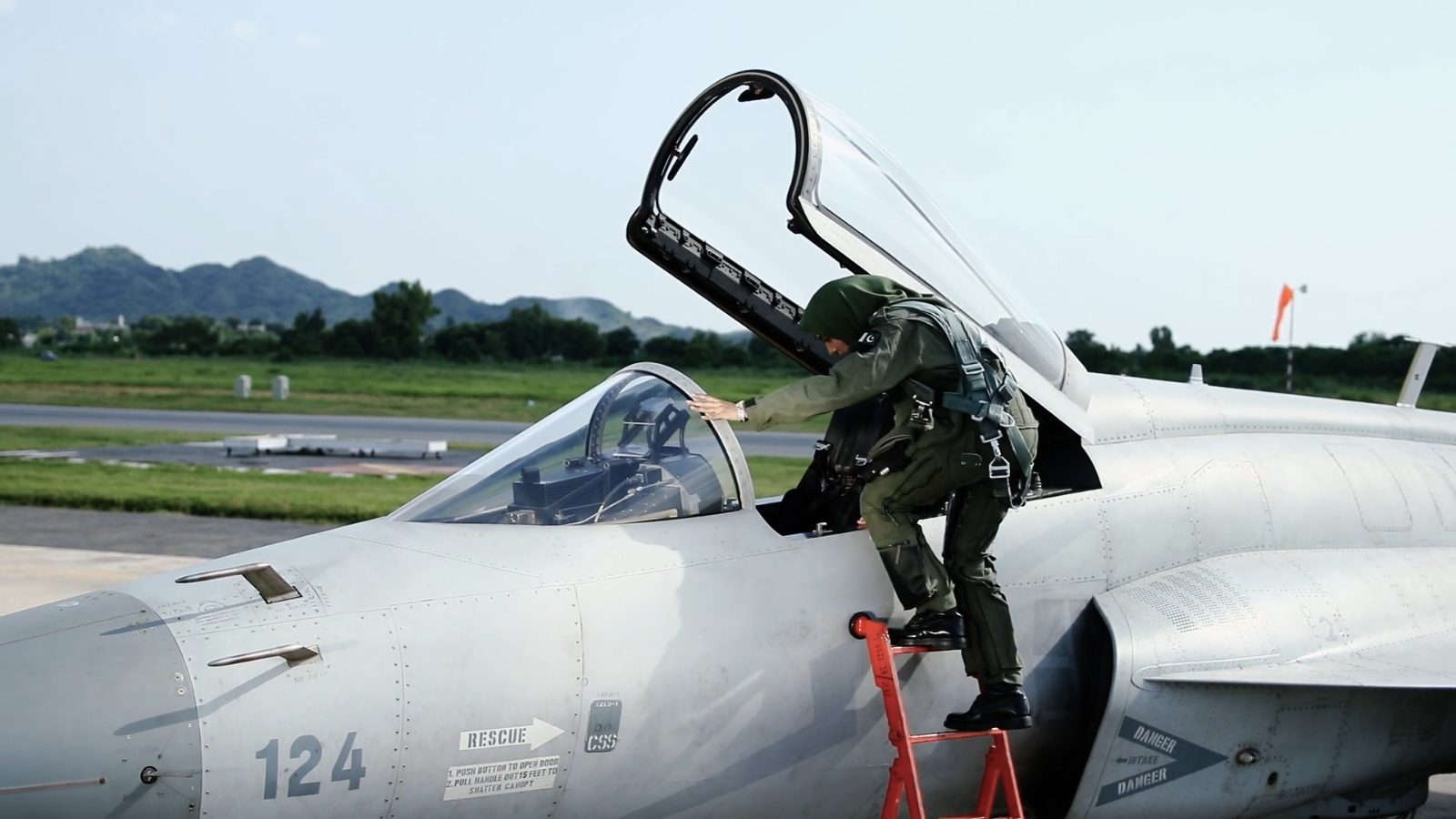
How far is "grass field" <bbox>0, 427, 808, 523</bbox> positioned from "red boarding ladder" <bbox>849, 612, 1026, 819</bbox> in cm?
937

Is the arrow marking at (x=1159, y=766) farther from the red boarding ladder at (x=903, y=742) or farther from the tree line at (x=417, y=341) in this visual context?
the tree line at (x=417, y=341)

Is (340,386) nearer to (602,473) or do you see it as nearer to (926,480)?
(602,473)

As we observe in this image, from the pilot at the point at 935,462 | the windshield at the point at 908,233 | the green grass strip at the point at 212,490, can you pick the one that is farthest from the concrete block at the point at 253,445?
the pilot at the point at 935,462

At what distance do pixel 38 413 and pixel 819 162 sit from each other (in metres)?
35.5

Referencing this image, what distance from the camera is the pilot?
200 inches

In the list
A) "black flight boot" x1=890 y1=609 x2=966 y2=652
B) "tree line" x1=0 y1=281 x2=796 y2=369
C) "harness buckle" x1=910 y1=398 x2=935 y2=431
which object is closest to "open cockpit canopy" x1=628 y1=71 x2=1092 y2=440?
"harness buckle" x1=910 y1=398 x2=935 y2=431

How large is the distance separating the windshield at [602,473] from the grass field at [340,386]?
25.6 metres

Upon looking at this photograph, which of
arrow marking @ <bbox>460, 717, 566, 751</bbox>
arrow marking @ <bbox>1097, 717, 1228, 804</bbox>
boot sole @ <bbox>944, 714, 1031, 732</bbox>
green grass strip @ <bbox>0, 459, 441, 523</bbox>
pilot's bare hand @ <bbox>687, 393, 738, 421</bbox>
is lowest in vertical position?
green grass strip @ <bbox>0, 459, 441, 523</bbox>

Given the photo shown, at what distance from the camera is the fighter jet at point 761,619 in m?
4.29

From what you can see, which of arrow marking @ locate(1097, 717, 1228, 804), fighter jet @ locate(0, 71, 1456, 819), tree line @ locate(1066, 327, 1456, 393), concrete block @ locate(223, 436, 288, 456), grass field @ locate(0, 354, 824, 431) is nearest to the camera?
fighter jet @ locate(0, 71, 1456, 819)

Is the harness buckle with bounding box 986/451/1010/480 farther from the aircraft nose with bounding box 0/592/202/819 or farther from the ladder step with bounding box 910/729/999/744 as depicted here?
the aircraft nose with bounding box 0/592/202/819

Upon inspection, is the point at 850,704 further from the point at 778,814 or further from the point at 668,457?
the point at 668,457

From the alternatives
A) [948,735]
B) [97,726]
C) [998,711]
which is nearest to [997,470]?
[998,711]

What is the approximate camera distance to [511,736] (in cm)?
457
